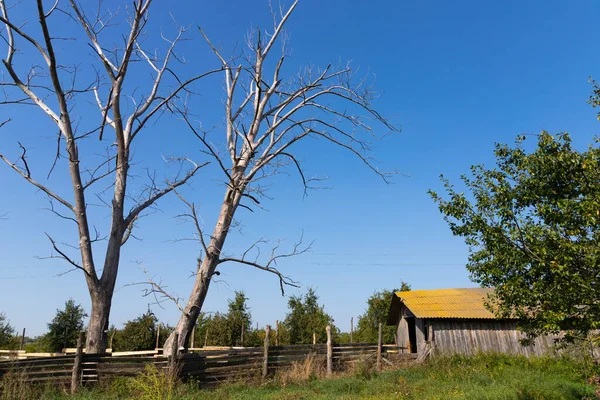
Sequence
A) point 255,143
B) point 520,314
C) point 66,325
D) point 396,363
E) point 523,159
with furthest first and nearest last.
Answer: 1. point 66,325
2. point 396,363
3. point 255,143
4. point 523,159
5. point 520,314

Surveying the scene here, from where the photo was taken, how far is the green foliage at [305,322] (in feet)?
97.6

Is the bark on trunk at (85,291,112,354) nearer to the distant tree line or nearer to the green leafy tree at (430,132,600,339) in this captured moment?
the green leafy tree at (430,132,600,339)

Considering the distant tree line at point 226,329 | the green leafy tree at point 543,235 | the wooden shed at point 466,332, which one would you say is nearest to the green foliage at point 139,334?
the distant tree line at point 226,329

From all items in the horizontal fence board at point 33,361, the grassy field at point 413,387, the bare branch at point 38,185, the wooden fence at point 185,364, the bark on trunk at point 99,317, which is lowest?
the grassy field at point 413,387

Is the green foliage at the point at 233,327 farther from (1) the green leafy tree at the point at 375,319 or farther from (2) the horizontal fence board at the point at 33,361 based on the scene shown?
(2) the horizontal fence board at the point at 33,361

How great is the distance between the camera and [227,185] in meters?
9.88

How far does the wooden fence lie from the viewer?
10.2 metres

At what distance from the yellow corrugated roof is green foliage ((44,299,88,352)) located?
69.3 feet

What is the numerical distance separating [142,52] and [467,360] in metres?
15.4

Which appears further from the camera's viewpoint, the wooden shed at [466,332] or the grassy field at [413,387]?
the wooden shed at [466,332]

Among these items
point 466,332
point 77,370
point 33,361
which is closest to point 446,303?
point 466,332

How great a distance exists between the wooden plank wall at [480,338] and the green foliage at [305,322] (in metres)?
11.1

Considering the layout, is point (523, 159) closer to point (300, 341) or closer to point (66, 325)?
point (300, 341)

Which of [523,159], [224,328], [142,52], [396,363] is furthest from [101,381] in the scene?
[224,328]
